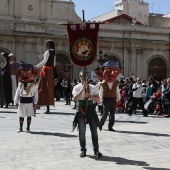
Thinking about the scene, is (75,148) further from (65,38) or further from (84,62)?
(65,38)

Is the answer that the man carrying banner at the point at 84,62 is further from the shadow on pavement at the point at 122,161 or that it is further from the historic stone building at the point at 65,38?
the historic stone building at the point at 65,38

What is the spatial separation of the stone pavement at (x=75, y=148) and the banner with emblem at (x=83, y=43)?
6.04 feet

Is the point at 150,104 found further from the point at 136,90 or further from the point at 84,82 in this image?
the point at 84,82

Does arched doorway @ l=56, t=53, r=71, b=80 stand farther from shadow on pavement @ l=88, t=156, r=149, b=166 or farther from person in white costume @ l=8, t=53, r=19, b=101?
shadow on pavement @ l=88, t=156, r=149, b=166

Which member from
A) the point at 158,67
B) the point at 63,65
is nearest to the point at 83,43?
the point at 63,65

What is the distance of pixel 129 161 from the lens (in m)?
7.31

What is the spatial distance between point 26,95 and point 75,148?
2.71m

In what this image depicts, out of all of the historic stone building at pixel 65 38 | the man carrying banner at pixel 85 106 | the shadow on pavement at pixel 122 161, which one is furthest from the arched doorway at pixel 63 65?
the shadow on pavement at pixel 122 161

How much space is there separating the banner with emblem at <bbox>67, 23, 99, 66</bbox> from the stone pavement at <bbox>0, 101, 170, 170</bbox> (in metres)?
1.84

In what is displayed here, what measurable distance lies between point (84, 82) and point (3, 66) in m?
9.56

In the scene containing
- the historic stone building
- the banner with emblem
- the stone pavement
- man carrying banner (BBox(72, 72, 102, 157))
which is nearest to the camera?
the stone pavement

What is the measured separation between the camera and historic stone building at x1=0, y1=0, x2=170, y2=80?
3241 cm

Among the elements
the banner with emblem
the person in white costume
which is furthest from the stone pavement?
the person in white costume

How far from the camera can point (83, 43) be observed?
7938 mm
